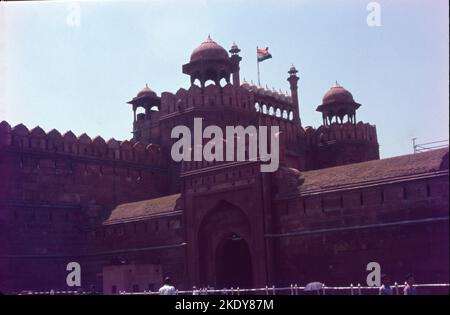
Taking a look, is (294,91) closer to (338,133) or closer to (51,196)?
(338,133)

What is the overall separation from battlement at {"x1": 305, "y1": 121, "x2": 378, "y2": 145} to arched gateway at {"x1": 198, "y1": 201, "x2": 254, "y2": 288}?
14.1 m

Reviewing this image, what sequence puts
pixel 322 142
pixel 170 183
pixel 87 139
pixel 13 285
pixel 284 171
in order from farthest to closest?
pixel 322 142
pixel 170 183
pixel 87 139
pixel 13 285
pixel 284 171

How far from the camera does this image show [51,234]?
82.3ft

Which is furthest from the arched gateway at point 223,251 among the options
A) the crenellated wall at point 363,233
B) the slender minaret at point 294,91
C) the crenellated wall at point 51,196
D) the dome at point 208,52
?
the slender minaret at point 294,91

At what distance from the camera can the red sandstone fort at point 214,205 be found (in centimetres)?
1680

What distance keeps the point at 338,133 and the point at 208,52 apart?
9.05 meters

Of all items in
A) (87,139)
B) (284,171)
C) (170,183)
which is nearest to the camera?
(284,171)

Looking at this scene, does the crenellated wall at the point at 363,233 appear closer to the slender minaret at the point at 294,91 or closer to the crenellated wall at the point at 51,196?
the crenellated wall at the point at 51,196

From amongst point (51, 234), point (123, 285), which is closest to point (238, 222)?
point (123, 285)

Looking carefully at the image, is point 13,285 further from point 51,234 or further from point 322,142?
point 322,142

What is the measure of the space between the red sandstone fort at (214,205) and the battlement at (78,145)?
6cm

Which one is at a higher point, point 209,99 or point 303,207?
point 209,99

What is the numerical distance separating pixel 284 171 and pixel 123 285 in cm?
704

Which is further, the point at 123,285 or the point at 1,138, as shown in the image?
the point at 1,138
